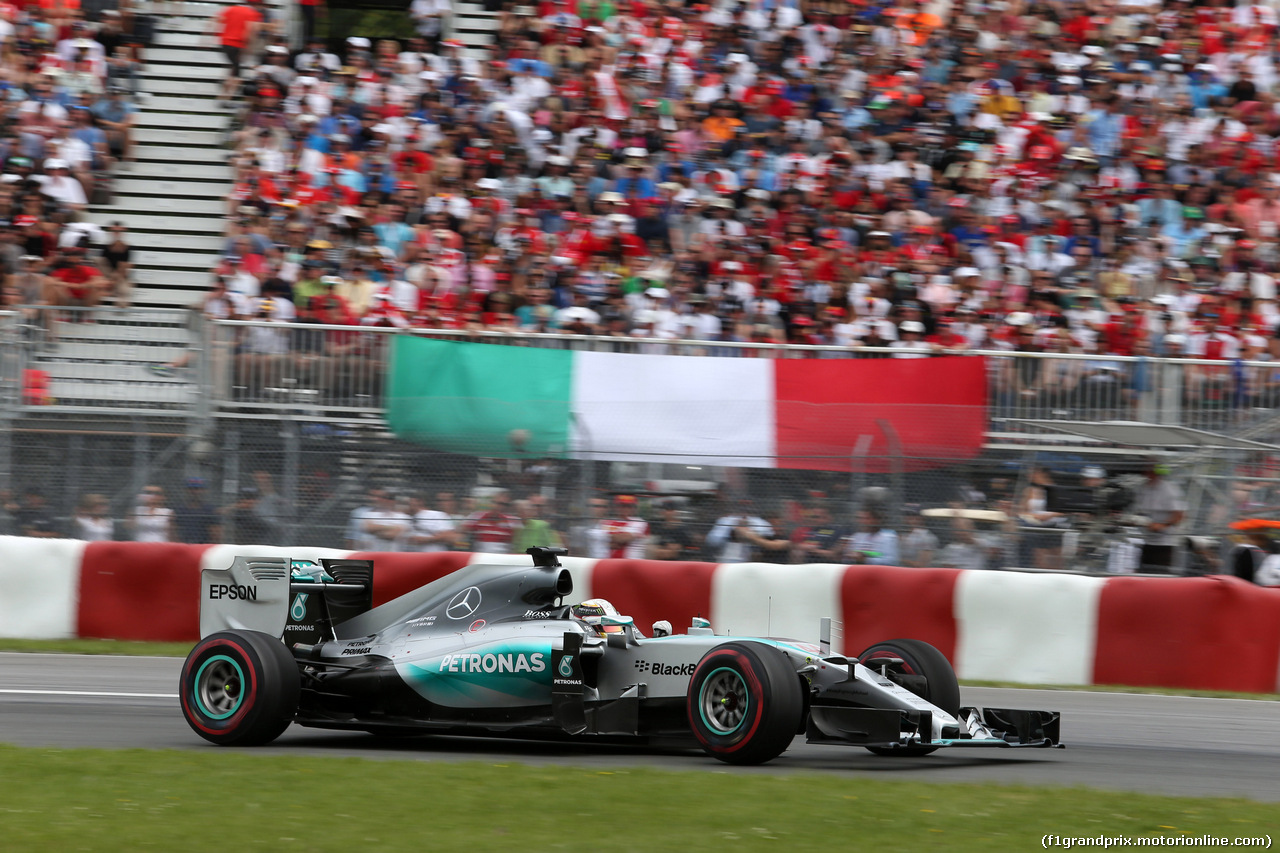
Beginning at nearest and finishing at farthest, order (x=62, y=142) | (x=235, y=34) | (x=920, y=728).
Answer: (x=920, y=728) → (x=62, y=142) → (x=235, y=34)

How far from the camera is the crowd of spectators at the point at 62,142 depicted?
15.9 m

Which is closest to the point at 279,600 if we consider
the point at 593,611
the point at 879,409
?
the point at 593,611

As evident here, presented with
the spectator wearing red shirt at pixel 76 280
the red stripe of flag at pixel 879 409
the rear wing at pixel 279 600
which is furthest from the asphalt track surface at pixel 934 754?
the spectator wearing red shirt at pixel 76 280

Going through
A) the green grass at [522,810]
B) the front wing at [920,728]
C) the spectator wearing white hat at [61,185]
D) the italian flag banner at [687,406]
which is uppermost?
the spectator wearing white hat at [61,185]

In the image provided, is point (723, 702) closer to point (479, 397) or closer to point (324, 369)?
point (479, 397)

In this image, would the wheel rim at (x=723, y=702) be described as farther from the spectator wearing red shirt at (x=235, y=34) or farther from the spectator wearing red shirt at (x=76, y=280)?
the spectator wearing red shirt at (x=235, y=34)

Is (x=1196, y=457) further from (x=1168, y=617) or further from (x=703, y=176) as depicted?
(x=703, y=176)

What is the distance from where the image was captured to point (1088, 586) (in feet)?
37.3

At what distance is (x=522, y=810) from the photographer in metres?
6.12

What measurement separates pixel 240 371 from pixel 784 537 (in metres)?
4.64

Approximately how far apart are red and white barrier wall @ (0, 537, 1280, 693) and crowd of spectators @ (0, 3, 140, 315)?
381cm

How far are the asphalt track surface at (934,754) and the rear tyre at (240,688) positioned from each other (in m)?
0.12

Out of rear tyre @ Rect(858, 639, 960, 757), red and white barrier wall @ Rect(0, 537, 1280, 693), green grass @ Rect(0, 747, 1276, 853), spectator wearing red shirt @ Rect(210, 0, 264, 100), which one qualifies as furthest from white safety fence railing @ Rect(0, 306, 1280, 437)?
spectator wearing red shirt @ Rect(210, 0, 264, 100)

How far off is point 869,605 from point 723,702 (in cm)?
462
